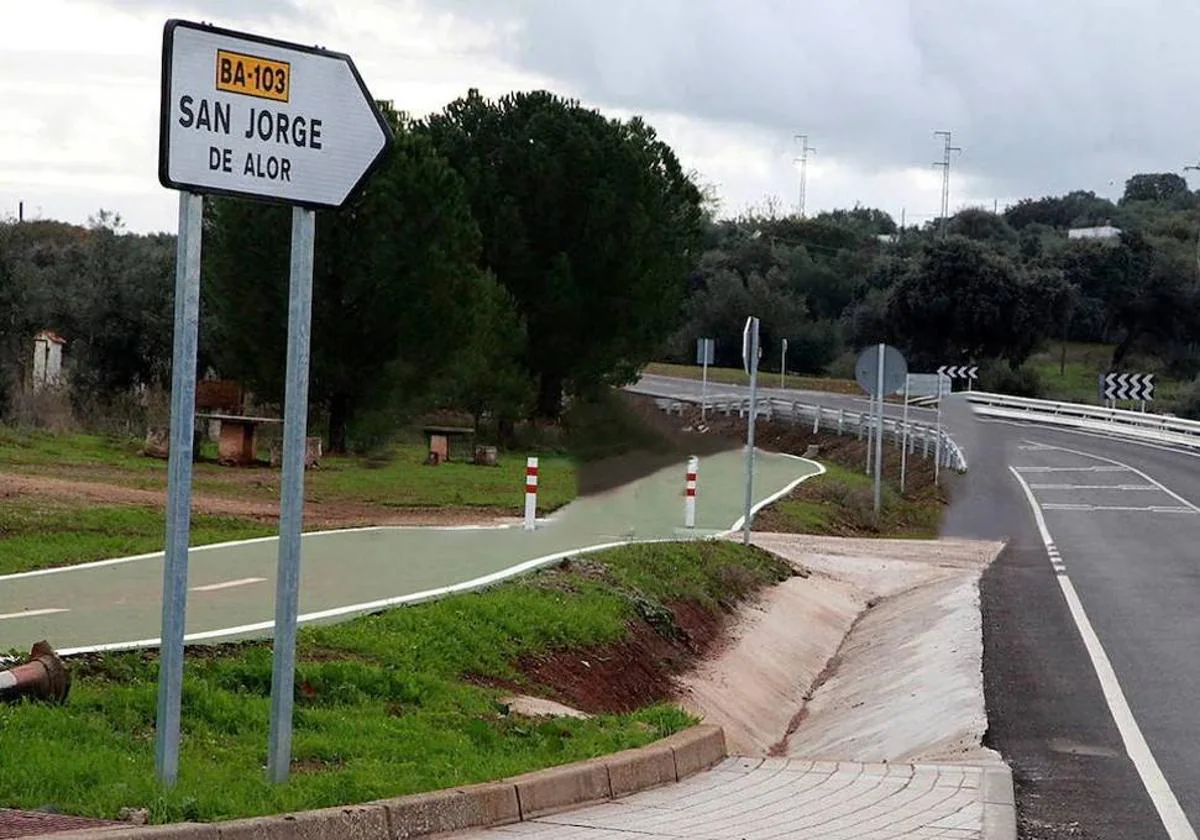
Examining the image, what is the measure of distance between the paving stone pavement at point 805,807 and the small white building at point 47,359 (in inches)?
1327

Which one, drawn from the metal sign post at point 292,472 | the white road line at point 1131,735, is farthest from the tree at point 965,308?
the metal sign post at point 292,472

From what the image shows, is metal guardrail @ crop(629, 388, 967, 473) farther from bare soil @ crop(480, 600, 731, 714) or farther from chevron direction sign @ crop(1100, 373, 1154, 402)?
bare soil @ crop(480, 600, 731, 714)

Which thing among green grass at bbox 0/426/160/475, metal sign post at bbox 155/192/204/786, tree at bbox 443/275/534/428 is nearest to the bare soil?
metal sign post at bbox 155/192/204/786

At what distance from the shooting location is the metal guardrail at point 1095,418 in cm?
5675

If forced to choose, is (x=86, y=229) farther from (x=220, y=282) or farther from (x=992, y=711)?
(x=992, y=711)

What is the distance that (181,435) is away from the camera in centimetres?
702

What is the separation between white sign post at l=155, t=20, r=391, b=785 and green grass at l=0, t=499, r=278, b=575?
8.67 meters

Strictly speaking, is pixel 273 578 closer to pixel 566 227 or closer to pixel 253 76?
pixel 253 76

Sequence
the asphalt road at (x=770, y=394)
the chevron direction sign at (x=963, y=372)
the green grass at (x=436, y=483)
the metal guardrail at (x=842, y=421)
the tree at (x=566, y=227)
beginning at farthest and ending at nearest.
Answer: the chevron direction sign at (x=963, y=372) → the asphalt road at (x=770, y=394) → the tree at (x=566, y=227) → the metal guardrail at (x=842, y=421) → the green grass at (x=436, y=483)

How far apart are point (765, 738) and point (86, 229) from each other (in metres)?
40.5

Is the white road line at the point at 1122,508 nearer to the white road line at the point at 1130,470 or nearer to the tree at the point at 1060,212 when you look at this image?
the white road line at the point at 1130,470

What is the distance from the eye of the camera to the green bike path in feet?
40.4

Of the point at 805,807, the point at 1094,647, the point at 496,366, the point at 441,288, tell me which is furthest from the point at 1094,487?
the point at 805,807

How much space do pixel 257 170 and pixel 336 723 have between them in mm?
3505
